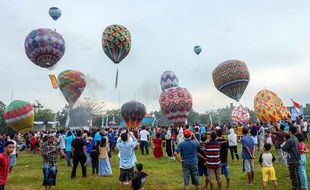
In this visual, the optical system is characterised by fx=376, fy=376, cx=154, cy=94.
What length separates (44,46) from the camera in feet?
112

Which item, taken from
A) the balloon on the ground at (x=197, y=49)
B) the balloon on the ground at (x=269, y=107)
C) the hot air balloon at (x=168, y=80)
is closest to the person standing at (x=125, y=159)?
the balloon on the ground at (x=269, y=107)

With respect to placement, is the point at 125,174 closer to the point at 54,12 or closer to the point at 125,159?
the point at 125,159

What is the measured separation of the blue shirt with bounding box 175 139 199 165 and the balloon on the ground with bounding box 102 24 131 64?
26.1 meters

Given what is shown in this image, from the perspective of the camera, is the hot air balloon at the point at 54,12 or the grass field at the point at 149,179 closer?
the grass field at the point at 149,179

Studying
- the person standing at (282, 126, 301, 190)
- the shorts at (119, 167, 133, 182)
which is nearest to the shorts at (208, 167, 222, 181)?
the person standing at (282, 126, 301, 190)

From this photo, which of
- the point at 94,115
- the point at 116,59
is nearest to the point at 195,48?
the point at 116,59

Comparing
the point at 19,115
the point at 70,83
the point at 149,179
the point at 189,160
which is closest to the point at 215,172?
the point at 189,160

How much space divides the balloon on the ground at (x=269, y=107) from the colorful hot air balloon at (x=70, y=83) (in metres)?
21.5

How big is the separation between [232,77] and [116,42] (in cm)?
1368

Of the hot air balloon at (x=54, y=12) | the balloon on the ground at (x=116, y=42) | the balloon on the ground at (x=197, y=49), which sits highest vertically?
the hot air balloon at (x=54, y=12)

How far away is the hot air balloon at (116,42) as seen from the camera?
36156mm

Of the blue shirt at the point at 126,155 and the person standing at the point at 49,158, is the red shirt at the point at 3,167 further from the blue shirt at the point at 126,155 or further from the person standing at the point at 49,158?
the blue shirt at the point at 126,155

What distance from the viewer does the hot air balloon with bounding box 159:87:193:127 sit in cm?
3903

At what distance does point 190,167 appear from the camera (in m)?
11.2
